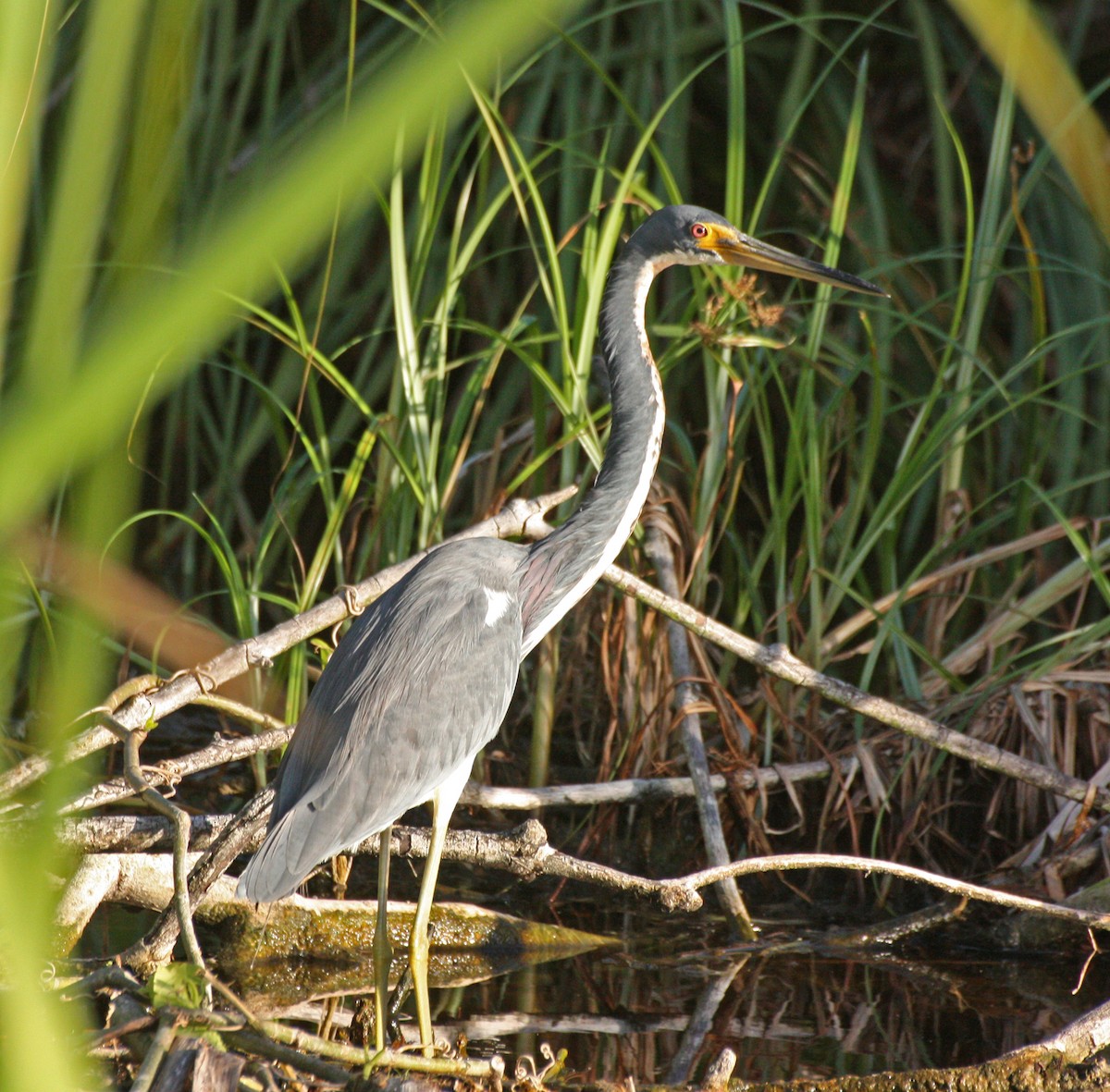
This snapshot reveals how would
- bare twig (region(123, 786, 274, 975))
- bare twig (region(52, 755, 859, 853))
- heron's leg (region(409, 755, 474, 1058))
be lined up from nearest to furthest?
1. bare twig (region(123, 786, 274, 975))
2. heron's leg (region(409, 755, 474, 1058))
3. bare twig (region(52, 755, 859, 853))

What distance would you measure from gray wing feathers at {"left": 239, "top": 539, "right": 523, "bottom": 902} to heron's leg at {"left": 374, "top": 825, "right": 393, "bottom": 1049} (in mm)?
139

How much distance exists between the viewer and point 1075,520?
11.2 ft

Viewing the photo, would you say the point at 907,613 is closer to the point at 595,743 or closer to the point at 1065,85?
the point at 595,743

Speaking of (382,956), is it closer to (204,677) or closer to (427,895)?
(427,895)

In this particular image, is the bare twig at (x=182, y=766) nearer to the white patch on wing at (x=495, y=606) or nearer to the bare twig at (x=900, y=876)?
the white patch on wing at (x=495, y=606)

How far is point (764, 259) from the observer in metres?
3.18

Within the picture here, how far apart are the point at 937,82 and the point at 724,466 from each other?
1695 millimetres

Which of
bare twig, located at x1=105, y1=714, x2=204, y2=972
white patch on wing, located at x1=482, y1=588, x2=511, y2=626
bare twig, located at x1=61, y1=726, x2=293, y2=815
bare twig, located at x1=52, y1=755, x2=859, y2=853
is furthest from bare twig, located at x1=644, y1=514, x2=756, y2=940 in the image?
bare twig, located at x1=105, y1=714, x2=204, y2=972

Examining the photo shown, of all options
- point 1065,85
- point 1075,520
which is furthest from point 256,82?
point 1065,85

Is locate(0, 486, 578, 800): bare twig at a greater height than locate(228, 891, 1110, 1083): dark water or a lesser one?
greater

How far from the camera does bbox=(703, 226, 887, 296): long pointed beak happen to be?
3.08 m

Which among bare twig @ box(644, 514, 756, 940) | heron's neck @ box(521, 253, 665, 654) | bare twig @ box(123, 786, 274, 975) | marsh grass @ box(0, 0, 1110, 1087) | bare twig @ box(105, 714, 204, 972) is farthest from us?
marsh grass @ box(0, 0, 1110, 1087)

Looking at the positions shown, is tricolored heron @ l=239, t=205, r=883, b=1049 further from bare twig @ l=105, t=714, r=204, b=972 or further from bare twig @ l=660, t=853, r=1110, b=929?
bare twig @ l=660, t=853, r=1110, b=929

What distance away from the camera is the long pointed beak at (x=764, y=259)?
10.1 ft
